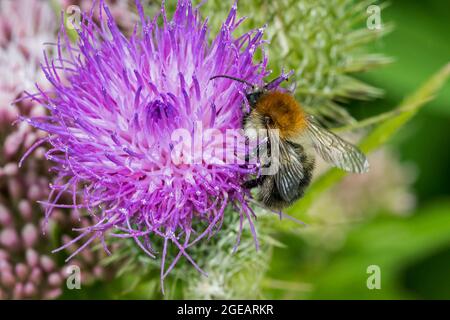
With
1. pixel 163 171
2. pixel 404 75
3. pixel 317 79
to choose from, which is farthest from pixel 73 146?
pixel 404 75

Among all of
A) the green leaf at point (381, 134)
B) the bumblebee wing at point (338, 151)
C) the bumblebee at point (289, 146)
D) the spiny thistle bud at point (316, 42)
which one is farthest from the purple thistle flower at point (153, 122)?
the spiny thistle bud at point (316, 42)

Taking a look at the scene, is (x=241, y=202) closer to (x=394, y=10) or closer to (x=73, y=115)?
(x=73, y=115)

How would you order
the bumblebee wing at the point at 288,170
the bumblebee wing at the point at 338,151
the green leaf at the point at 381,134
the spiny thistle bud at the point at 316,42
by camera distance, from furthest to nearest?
the spiny thistle bud at the point at 316,42, the green leaf at the point at 381,134, the bumblebee wing at the point at 338,151, the bumblebee wing at the point at 288,170

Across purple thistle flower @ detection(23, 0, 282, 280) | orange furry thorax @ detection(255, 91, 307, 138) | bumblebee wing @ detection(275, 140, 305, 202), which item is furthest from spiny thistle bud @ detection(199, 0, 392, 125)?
bumblebee wing @ detection(275, 140, 305, 202)

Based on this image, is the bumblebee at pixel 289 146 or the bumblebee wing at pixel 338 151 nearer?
the bumblebee at pixel 289 146

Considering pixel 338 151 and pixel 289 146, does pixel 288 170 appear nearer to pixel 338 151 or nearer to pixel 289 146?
pixel 289 146

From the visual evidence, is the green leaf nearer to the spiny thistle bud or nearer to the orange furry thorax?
the spiny thistle bud

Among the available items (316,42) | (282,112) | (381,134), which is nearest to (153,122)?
(282,112)

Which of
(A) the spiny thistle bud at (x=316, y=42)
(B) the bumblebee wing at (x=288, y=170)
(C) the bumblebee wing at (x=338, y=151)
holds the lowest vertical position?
(B) the bumblebee wing at (x=288, y=170)

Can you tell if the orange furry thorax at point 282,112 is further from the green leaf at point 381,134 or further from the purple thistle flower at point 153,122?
the green leaf at point 381,134
